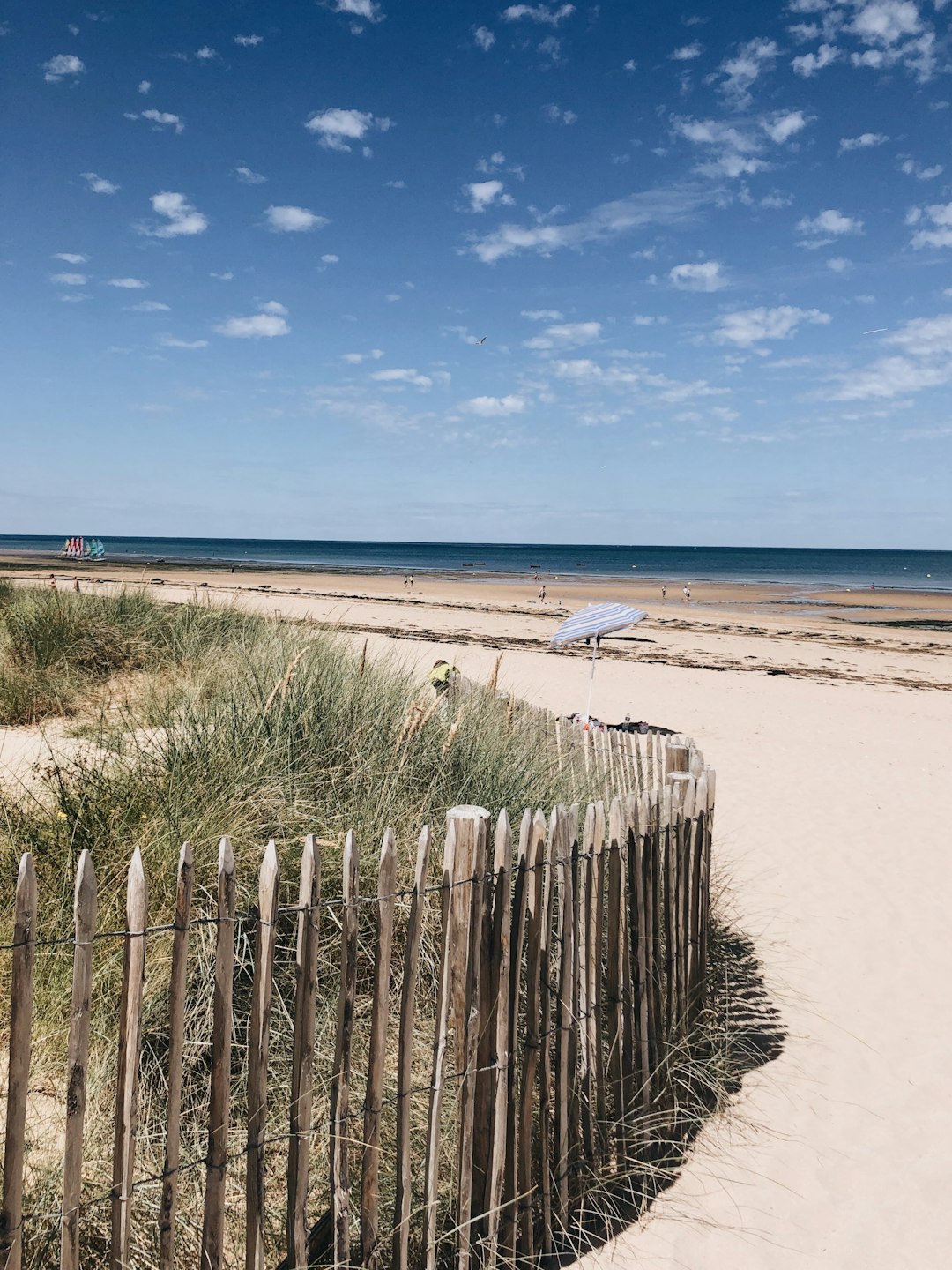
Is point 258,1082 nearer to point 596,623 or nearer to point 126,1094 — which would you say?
point 126,1094

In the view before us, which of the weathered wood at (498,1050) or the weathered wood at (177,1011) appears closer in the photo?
the weathered wood at (177,1011)

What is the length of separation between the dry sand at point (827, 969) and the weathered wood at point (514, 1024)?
14.4 inches

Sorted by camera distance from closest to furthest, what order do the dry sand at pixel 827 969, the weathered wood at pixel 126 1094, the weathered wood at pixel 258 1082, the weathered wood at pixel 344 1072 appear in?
the weathered wood at pixel 126 1094 < the weathered wood at pixel 258 1082 < the weathered wood at pixel 344 1072 < the dry sand at pixel 827 969

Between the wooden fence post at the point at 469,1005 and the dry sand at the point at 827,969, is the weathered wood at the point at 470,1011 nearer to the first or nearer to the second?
the wooden fence post at the point at 469,1005

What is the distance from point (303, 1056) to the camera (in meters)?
2.04

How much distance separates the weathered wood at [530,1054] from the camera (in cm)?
249

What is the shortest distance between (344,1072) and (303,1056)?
12 cm

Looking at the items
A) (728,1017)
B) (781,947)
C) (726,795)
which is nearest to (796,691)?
(726,795)

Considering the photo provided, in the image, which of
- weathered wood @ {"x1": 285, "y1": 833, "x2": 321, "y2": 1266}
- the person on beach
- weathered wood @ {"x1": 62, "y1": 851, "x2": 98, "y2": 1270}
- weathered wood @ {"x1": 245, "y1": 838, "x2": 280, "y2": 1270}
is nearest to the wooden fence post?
weathered wood @ {"x1": 285, "y1": 833, "x2": 321, "y2": 1266}

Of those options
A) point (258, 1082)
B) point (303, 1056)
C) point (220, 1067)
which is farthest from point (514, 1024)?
point (220, 1067)

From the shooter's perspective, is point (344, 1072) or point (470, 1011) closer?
point (344, 1072)

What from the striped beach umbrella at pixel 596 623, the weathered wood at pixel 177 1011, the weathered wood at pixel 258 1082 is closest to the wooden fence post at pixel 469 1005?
the weathered wood at pixel 258 1082

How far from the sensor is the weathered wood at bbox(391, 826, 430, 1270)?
215 centimetres

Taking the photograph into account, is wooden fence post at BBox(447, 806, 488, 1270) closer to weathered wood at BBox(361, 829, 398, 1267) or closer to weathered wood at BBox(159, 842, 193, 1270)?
weathered wood at BBox(361, 829, 398, 1267)
